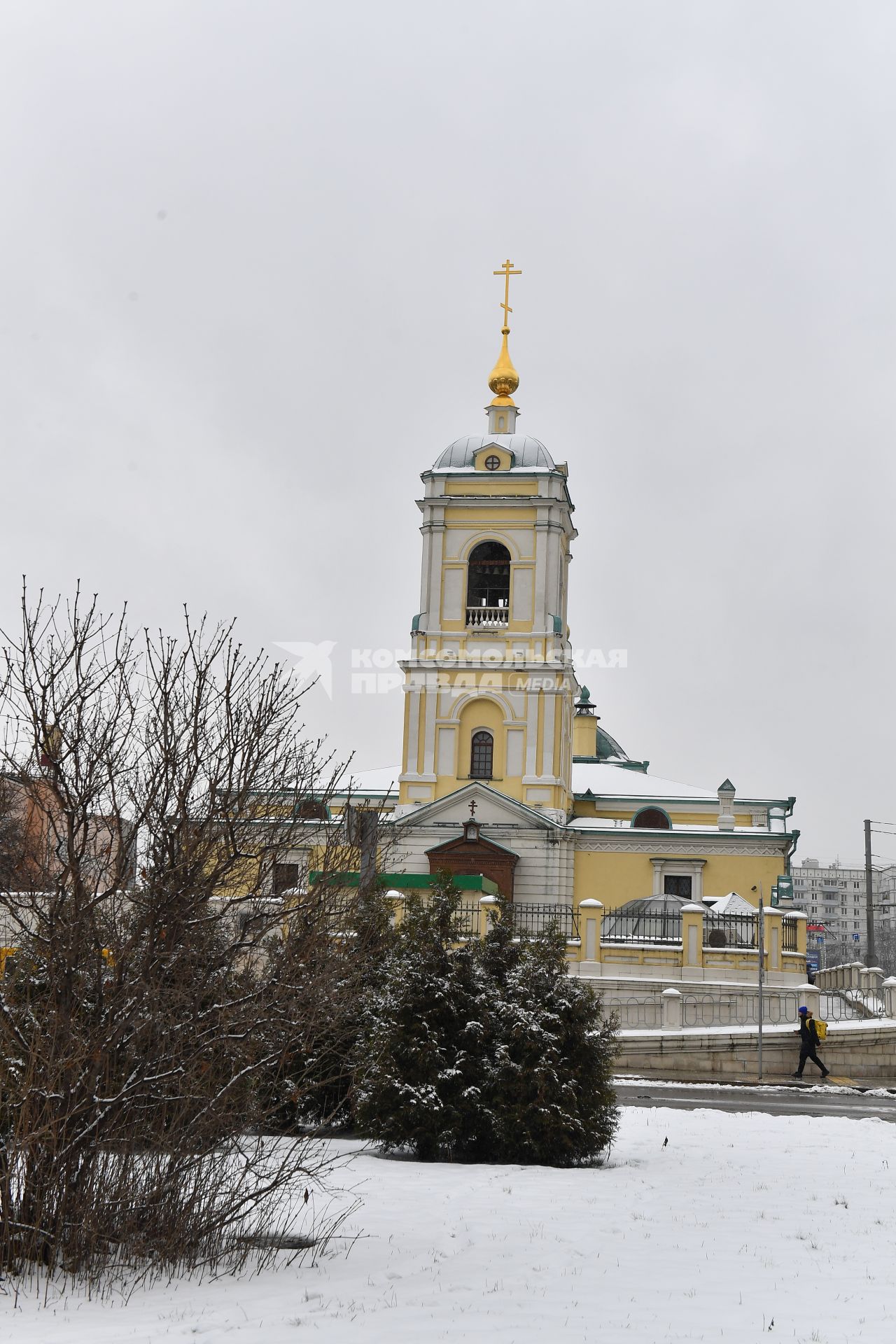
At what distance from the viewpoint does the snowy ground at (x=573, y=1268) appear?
7132 millimetres

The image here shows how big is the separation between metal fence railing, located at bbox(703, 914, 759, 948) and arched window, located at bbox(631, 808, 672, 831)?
1607 cm

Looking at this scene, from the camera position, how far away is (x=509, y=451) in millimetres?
44312

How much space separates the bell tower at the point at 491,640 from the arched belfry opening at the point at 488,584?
39 mm

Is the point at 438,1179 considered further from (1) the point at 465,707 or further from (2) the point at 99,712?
(1) the point at 465,707

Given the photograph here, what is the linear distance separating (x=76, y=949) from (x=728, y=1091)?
13.6 metres

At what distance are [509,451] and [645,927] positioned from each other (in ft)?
60.3

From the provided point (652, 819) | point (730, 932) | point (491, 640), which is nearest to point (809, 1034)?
point (730, 932)

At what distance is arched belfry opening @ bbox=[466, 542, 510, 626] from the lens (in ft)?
144

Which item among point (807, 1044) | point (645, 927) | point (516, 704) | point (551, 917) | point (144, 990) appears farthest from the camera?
point (516, 704)

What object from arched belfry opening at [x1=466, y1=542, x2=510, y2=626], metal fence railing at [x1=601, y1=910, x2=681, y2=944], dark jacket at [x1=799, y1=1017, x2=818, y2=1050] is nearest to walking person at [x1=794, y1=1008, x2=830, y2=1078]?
dark jacket at [x1=799, y1=1017, x2=818, y2=1050]

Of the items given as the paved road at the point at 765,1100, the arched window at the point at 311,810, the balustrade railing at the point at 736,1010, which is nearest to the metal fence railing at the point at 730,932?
the balustrade railing at the point at 736,1010

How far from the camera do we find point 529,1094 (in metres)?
12.4

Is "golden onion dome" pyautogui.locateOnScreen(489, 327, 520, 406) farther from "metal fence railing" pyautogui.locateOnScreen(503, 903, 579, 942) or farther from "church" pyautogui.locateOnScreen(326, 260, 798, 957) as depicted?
"metal fence railing" pyautogui.locateOnScreen(503, 903, 579, 942)

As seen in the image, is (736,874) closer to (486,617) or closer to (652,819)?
(652,819)
